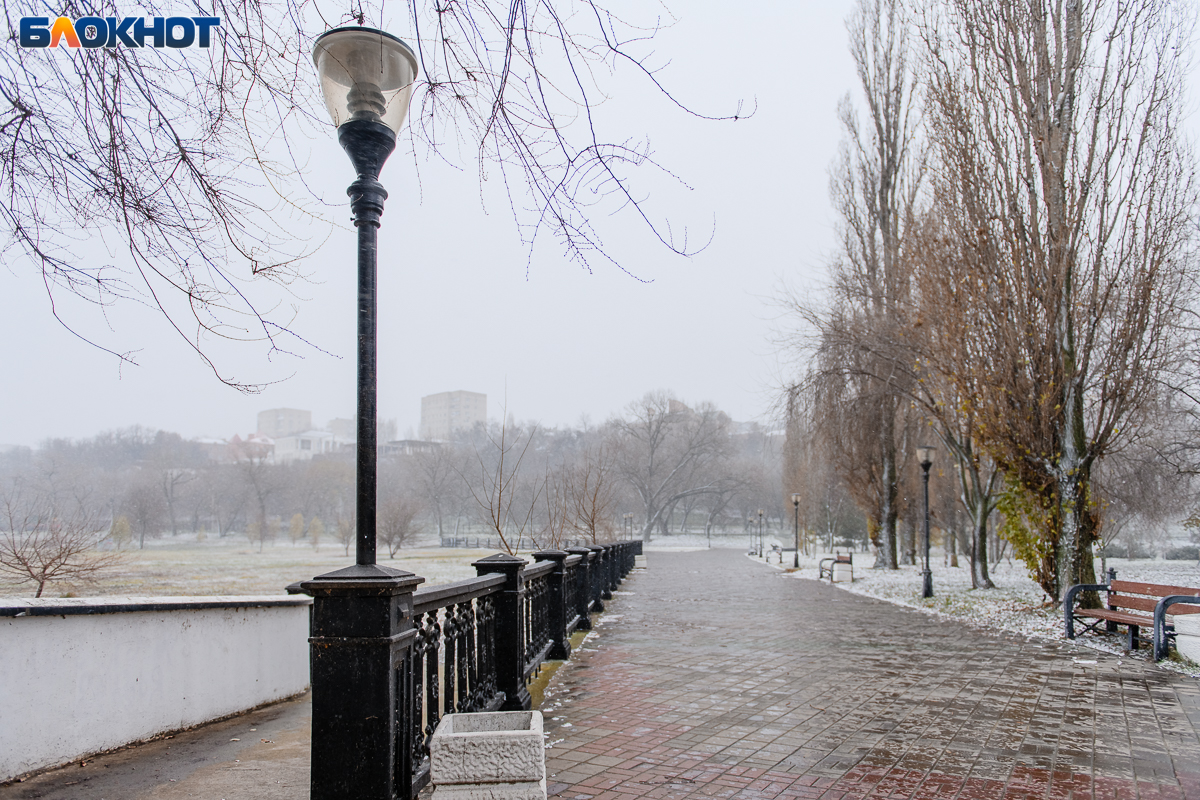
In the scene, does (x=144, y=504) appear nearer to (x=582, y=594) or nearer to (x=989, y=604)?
(x=582, y=594)

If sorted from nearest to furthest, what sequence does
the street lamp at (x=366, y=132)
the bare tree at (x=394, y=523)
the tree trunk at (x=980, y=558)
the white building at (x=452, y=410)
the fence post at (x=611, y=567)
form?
the street lamp at (x=366, y=132), the fence post at (x=611, y=567), the tree trunk at (x=980, y=558), the bare tree at (x=394, y=523), the white building at (x=452, y=410)

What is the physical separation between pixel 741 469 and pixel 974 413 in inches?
2578

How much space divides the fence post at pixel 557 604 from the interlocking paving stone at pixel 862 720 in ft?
0.75

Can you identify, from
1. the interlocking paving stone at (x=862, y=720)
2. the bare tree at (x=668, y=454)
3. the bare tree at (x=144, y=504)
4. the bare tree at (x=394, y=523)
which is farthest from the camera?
the bare tree at (x=668, y=454)

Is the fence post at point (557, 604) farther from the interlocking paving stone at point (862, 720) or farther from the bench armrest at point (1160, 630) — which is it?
the bench armrest at point (1160, 630)

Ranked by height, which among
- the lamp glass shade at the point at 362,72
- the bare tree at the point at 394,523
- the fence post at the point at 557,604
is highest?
the lamp glass shade at the point at 362,72

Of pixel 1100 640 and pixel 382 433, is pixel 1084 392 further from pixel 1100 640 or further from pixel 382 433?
pixel 382 433

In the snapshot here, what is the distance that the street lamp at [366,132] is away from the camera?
10.8ft

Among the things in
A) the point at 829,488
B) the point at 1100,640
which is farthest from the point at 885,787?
the point at 829,488

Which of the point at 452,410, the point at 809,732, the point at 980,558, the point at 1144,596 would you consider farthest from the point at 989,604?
the point at 452,410

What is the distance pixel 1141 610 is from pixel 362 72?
1030 centimetres

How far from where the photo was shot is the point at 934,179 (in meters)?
14.0

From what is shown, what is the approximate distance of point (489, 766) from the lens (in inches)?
116

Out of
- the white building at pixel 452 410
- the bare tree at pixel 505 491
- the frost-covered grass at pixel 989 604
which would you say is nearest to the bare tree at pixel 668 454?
the bare tree at pixel 505 491
